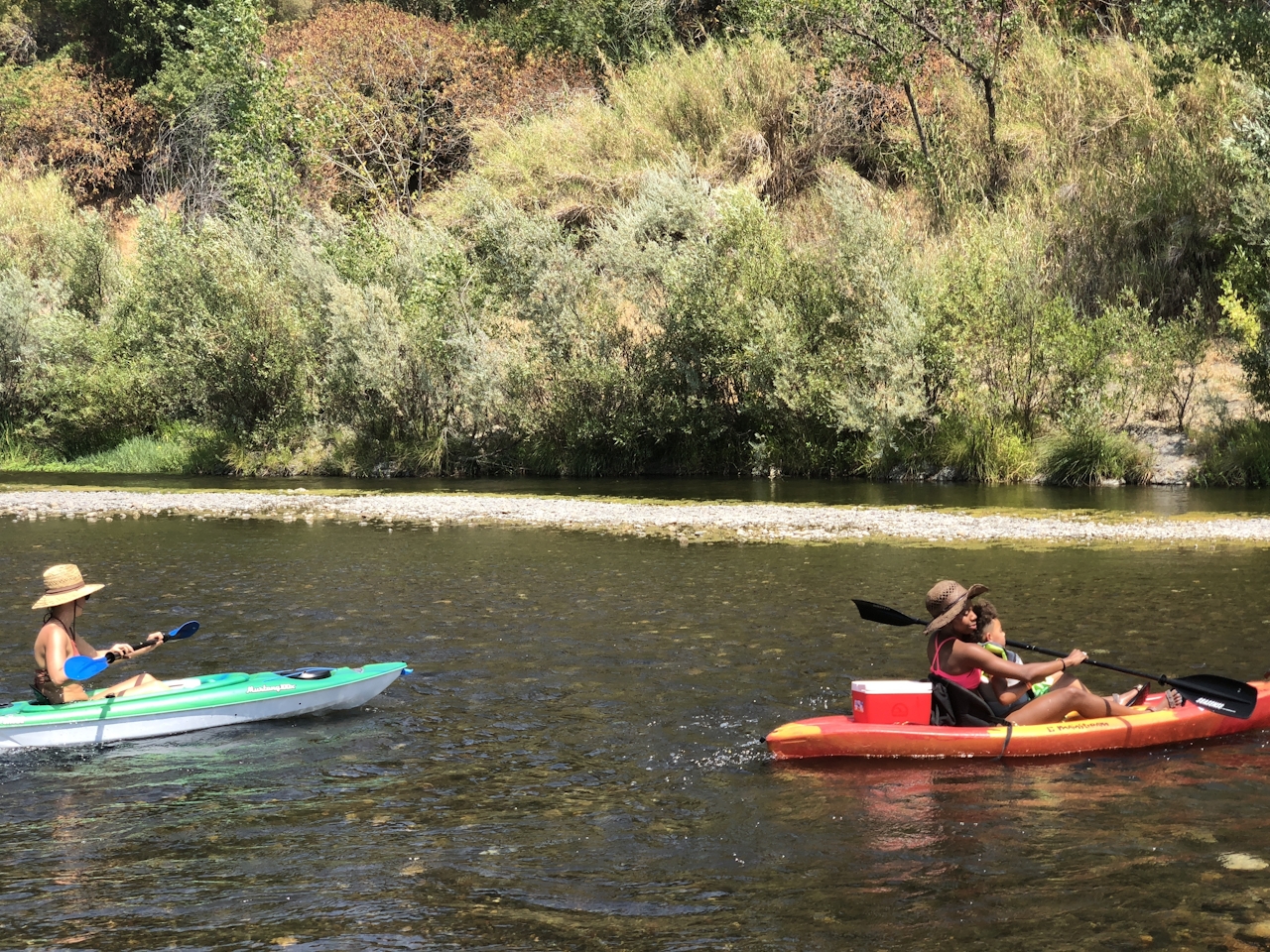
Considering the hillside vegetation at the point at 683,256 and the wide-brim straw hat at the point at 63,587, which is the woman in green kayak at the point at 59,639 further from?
Answer: the hillside vegetation at the point at 683,256

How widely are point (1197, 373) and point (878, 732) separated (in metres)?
21.9

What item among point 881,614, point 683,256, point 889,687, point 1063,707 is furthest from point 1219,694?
point 683,256

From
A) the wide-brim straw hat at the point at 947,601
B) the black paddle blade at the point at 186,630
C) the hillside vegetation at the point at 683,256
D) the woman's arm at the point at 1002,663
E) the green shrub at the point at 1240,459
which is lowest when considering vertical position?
the woman's arm at the point at 1002,663

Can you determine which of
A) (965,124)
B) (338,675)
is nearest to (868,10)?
(965,124)

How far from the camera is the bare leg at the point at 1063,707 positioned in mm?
9586

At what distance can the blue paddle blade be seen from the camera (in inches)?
387

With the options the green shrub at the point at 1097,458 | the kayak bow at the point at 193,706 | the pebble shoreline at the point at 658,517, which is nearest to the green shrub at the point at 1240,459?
the green shrub at the point at 1097,458

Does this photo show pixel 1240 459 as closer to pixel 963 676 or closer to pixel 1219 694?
pixel 1219 694

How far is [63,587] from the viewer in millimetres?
10039

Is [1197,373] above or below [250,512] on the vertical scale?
above

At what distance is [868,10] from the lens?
116 feet

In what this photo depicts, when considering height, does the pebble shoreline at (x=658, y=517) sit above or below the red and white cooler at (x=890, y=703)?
above

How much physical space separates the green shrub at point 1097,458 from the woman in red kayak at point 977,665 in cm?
1729

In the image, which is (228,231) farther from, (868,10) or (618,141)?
(868,10)
